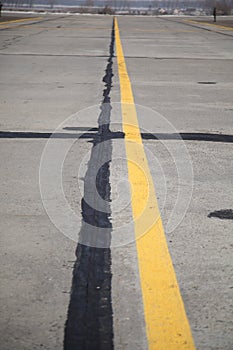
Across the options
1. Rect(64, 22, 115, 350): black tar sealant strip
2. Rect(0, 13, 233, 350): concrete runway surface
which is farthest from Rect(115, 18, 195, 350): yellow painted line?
Rect(64, 22, 115, 350): black tar sealant strip

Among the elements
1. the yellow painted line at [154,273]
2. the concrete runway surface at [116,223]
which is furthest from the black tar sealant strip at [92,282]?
the yellow painted line at [154,273]

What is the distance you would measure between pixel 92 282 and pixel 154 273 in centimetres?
34

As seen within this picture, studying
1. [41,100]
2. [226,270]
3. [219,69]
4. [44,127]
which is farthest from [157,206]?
[219,69]

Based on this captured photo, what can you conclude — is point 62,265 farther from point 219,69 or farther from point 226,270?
point 219,69

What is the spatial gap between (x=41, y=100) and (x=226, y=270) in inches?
219

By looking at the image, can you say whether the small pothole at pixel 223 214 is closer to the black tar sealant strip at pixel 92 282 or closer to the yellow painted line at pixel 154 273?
the yellow painted line at pixel 154 273

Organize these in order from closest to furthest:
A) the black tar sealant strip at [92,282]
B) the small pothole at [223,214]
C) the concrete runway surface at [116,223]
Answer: the black tar sealant strip at [92,282] < the concrete runway surface at [116,223] < the small pothole at [223,214]

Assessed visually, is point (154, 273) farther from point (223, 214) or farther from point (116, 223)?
point (223, 214)

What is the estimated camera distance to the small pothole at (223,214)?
394 cm

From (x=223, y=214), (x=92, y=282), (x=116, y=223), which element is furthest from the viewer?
(x=223, y=214)

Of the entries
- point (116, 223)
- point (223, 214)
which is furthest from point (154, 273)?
point (223, 214)

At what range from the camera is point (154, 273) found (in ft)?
10.3

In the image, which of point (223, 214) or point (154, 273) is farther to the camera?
point (223, 214)

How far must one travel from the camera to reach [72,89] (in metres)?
9.33
